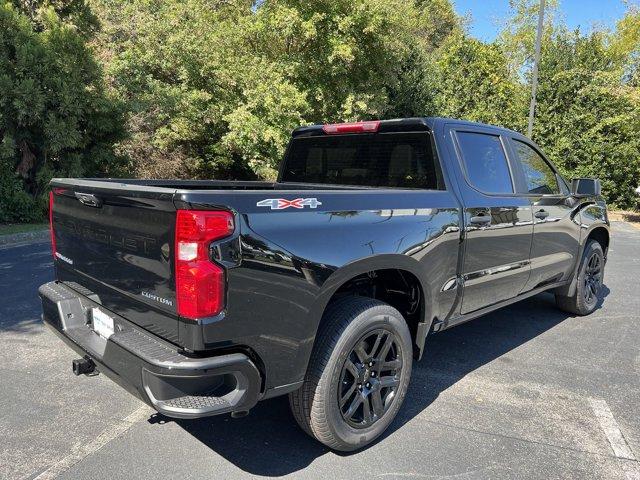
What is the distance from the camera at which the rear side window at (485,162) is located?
3.72 metres

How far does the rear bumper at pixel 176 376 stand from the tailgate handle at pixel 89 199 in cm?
67

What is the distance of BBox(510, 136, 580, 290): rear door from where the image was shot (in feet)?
14.2

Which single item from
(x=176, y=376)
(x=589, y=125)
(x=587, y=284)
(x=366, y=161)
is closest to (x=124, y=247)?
(x=176, y=376)

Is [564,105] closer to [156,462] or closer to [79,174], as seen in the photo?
[79,174]

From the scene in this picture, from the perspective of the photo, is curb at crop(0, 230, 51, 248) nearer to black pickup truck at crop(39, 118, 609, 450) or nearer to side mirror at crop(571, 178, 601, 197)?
black pickup truck at crop(39, 118, 609, 450)

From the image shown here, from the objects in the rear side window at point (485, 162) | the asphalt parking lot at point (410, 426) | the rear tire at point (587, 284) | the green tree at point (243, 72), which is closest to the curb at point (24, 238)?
the green tree at point (243, 72)

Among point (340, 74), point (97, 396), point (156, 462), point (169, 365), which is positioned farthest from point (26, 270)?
point (340, 74)

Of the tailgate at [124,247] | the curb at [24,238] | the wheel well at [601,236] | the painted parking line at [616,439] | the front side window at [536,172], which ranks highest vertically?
the front side window at [536,172]

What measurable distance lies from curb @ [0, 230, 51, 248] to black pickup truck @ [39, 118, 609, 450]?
22.5 ft

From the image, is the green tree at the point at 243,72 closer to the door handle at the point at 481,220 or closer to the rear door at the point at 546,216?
the rear door at the point at 546,216

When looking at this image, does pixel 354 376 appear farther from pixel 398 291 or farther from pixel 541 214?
pixel 541 214

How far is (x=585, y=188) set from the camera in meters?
4.97

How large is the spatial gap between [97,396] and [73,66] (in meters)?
10.3

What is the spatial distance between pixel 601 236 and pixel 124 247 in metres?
5.28
